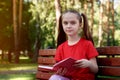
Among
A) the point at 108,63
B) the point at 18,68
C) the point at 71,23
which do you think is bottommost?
the point at 18,68

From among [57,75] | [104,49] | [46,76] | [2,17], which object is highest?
[104,49]

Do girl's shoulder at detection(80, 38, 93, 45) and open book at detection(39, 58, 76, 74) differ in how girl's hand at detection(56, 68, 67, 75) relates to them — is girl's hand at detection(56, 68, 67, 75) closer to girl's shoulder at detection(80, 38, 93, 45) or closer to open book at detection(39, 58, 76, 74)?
open book at detection(39, 58, 76, 74)

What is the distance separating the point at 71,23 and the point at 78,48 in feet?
0.83

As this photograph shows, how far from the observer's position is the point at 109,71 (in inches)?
142

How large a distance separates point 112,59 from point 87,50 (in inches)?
9.8

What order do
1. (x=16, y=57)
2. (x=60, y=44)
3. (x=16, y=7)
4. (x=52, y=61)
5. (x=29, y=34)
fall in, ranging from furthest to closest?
(x=29, y=34) < (x=16, y=7) < (x=16, y=57) < (x=52, y=61) < (x=60, y=44)

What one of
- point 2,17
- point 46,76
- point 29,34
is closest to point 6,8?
point 2,17

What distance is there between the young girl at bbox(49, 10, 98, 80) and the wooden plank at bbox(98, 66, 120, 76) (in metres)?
0.13

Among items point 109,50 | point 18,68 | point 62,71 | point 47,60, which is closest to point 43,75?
point 47,60

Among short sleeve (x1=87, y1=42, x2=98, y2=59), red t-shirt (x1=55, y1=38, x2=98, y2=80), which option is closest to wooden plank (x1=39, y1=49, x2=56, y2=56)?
red t-shirt (x1=55, y1=38, x2=98, y2=80)

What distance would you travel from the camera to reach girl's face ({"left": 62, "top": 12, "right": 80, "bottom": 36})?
144 inches

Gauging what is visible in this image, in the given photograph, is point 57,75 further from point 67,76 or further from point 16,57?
point 16,57

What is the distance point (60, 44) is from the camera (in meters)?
4.08

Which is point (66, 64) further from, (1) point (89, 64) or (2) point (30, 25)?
(2) point (30, 25)
